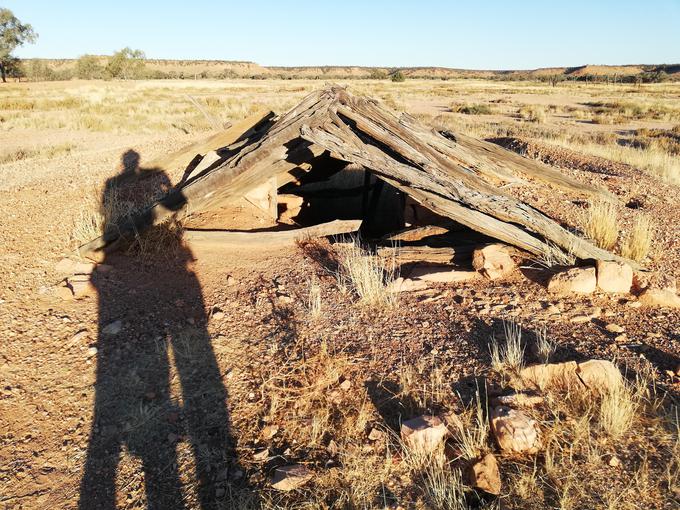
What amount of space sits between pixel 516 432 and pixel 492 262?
2146 millimetres

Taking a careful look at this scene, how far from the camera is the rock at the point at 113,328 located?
3.64 metres

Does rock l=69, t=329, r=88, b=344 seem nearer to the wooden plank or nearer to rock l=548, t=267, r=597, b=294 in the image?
rock l=548, t=267, r=597, b=294

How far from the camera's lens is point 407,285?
13.7 ft

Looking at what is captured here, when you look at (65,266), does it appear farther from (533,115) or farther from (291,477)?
(533,115)

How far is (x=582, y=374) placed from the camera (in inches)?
111

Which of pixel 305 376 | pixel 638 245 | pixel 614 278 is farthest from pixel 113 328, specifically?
pixel 638 245

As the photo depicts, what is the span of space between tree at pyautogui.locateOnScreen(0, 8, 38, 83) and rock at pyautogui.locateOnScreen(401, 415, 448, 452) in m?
53.5

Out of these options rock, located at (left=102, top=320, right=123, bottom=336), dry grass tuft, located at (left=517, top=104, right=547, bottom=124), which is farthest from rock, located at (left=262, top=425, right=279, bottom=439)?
dry grass tuft, located at (left=517, top=104, right=547, bottom=124)

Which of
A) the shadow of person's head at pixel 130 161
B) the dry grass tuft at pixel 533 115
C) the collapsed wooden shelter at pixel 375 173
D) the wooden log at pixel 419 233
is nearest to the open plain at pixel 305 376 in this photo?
the collapsed wooden shelter at pixel 375 173

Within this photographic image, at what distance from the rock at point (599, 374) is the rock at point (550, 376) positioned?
4cm

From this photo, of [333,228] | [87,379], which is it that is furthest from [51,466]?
[333,228]

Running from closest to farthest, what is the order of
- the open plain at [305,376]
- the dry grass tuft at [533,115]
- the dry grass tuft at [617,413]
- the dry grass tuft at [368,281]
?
the open plain at [305,376], the dry grass tuft at [617,413], the dry grass tuft at [368,281], the dry grass tuft at [533,115]

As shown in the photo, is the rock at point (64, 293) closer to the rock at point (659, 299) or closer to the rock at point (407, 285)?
the rock at point (407, 285)

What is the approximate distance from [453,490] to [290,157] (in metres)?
3.86
